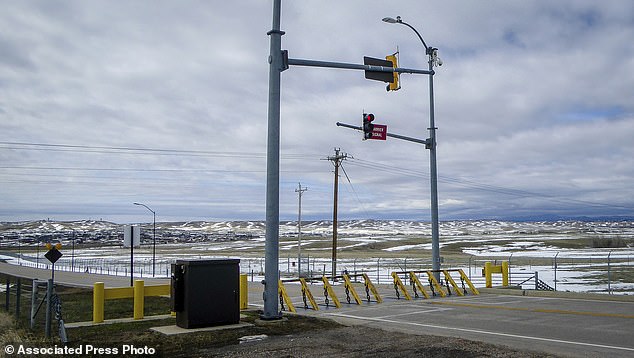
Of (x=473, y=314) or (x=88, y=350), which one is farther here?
(x=473, y=314)

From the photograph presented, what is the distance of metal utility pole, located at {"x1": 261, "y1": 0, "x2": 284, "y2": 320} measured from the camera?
42.8 ft

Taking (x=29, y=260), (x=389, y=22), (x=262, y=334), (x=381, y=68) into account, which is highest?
(x=389, y=22)

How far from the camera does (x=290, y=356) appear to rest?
29.5 feet

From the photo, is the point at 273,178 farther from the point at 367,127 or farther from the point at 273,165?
the point at 367,127

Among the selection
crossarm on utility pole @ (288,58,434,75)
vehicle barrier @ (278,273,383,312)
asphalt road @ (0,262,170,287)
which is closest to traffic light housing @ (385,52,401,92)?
crossarm on utility pole @ (288,58,434,75)

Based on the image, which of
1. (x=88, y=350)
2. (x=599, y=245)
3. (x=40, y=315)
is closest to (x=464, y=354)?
(x=88, y=350)

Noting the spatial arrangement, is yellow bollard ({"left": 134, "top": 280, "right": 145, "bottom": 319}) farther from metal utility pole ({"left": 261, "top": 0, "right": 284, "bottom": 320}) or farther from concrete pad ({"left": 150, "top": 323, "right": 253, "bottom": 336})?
metal utility pole ({"left": 261, "top": 0, "right": 284, "bottom": 320})

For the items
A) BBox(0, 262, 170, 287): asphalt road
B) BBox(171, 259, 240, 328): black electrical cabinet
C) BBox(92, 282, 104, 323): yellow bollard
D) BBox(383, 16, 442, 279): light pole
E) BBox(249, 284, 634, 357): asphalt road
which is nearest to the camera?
BBox(249, 284, 634, 357): asphalt road

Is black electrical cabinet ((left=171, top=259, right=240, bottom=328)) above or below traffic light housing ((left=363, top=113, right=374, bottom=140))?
below

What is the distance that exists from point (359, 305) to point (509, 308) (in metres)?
4.59

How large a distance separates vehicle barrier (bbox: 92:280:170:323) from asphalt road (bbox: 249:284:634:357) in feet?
15.0

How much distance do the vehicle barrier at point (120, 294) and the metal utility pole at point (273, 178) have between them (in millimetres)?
3451

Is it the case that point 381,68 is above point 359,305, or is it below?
above

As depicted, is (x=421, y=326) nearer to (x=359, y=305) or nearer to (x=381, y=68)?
(x=359, y=305)
